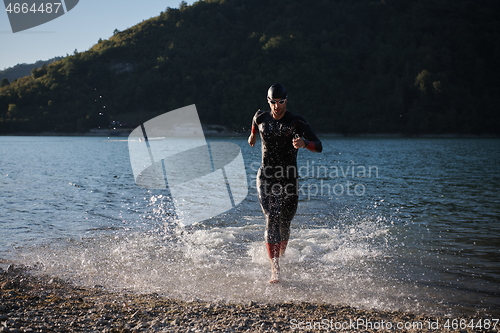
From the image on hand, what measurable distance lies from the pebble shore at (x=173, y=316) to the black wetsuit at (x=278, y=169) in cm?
166

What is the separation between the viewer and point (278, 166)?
24.0 ft

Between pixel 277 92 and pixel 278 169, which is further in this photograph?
pixel 278 169

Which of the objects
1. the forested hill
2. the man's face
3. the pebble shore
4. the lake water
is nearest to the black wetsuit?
the man's face

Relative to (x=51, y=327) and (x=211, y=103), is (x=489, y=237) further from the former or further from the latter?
(x=211, y=103)

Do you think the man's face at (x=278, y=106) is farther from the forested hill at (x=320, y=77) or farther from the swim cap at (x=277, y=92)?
the forested hill at (x=320, y=77)

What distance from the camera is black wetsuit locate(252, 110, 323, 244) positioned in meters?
7.17

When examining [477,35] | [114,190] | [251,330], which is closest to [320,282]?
[251,330]

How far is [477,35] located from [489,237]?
630ft

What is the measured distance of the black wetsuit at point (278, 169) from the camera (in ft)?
23.5

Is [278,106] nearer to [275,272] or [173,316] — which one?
[275,272]

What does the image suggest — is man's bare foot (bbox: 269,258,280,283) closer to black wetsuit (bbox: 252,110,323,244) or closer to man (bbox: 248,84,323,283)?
man (bbox: 248,84,323,283)

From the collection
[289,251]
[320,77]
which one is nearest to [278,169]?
[289,251]

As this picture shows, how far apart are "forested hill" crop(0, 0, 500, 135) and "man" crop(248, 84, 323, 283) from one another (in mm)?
147106

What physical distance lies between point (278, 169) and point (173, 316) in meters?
3.01
